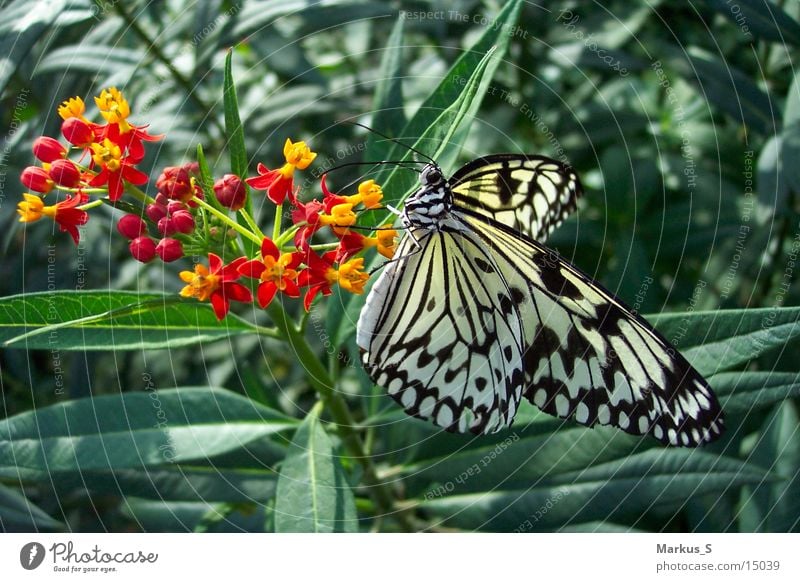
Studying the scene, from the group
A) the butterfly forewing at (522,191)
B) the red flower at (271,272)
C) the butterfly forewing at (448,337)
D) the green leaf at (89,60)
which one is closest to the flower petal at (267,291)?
the red flower at (271,272)

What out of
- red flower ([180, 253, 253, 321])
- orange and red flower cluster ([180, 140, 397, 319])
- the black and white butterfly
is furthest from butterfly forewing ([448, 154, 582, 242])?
red flower ([180, 253, 253, 321])

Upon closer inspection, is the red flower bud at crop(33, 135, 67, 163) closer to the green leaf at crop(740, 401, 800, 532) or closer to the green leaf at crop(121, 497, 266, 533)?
the green leaf at crop(121, 497, 266, 533)

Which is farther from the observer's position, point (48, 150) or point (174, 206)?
point (48, 150)

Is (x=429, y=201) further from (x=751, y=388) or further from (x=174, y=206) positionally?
(x=751, y=388)

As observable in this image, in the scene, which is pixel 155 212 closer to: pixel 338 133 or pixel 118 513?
pixel 338 133

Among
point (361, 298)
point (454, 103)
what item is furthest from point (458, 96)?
point (361, 298)

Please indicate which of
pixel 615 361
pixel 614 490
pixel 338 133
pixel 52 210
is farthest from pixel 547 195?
pixel 52 210
